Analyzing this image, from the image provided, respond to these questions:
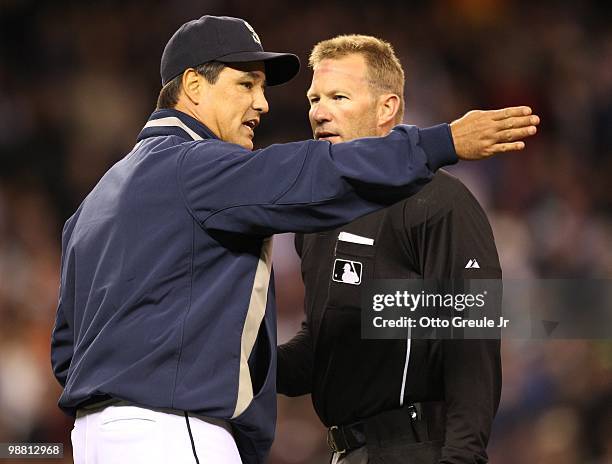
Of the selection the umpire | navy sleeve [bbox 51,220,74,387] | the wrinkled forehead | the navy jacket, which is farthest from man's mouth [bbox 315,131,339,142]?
navy sleeve [bbox 51,220,74,387]

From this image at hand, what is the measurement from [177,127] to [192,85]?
0.14 meters

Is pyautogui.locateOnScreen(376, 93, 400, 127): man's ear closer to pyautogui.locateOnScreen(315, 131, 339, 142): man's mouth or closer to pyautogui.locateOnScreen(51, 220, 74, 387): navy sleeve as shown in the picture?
pyautogui.locateOnScreen(315, 131, 339, 142): man's mouth

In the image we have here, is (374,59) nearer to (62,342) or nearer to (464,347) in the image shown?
(464,347)

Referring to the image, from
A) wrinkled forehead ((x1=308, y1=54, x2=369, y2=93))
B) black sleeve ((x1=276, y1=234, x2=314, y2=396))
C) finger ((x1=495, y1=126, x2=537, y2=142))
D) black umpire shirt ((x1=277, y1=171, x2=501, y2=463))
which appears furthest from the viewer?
wrinkled forehead ((x1=308, y1=54, x2=369, y2=93))

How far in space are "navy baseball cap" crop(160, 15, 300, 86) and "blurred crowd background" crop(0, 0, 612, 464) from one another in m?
2.88

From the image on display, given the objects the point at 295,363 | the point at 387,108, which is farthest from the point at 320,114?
the point at 295,363

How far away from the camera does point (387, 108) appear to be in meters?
3.20

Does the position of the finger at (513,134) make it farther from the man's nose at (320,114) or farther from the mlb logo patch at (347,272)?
the man's nose at (320,114)

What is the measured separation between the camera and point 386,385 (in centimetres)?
275

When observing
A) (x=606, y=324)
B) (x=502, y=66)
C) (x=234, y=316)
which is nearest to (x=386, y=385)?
(x=234, y=316)

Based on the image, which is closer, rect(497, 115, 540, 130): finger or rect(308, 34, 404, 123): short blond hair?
rect(497, 115, 540, 130): finger

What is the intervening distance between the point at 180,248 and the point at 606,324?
2586 millimetres

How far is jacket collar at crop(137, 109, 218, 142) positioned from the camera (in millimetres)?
2510

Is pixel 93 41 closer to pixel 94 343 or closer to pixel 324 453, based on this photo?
pixel 324 453
